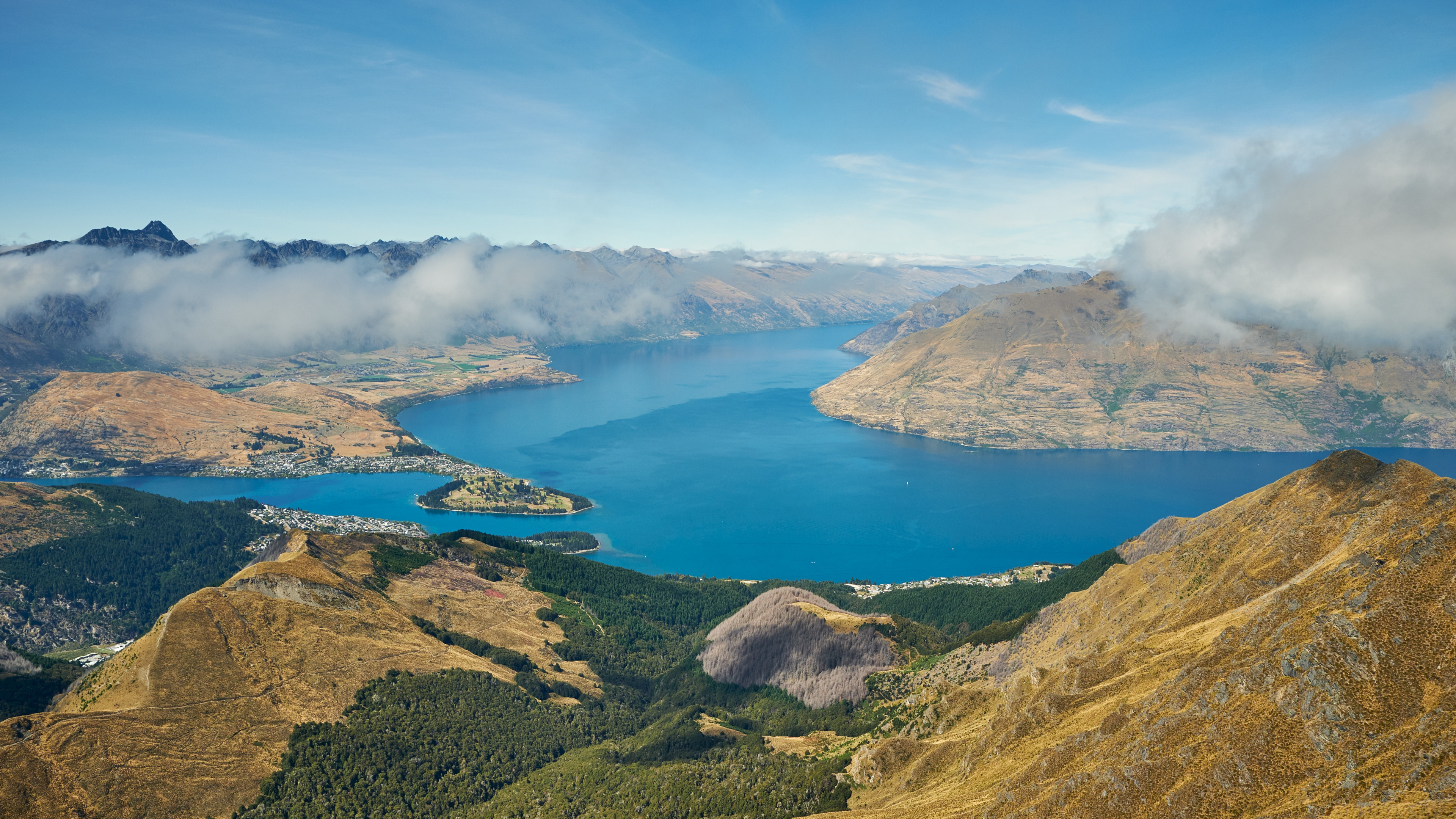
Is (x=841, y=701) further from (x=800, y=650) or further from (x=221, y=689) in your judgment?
(x=221, y=689)

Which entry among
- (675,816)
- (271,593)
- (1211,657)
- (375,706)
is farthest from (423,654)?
(1211,657)

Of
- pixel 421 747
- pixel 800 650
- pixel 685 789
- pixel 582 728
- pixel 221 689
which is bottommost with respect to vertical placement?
pixel 582 728

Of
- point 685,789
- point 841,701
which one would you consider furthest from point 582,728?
point 841,701

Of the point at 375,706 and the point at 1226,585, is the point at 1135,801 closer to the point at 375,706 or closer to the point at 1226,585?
the point at 1226,585

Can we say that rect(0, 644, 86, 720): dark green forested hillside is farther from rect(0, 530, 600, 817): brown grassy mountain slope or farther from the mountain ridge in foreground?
rect(0, 530, 600, 817): brown grassy mountain slope

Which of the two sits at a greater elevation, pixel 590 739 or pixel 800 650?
pixel 800 650

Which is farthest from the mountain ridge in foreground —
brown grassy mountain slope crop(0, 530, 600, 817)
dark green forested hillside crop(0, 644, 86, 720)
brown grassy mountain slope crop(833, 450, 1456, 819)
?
dark green forested hillside crop(0, 644, 86, 720)

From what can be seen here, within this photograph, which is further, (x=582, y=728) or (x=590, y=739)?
(x=582, y=728)
